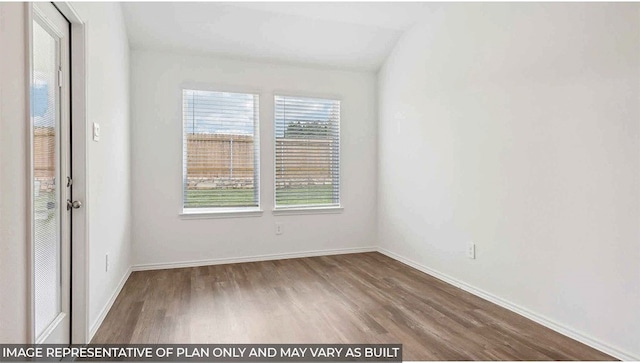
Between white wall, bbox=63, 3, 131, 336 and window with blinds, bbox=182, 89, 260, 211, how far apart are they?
2.10 feet

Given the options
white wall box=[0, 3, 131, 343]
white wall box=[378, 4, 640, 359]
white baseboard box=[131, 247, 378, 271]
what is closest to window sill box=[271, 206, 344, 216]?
white baseboard box=[131, 247, 378, 271]

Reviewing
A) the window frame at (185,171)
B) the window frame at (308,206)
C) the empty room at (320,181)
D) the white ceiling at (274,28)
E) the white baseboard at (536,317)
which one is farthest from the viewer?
the window frame at (308,206)

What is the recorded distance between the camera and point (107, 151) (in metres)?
2.66

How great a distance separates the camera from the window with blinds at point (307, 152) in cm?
433

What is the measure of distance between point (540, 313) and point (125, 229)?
359cm

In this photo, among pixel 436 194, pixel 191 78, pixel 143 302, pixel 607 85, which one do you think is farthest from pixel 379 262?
pixel 191 78

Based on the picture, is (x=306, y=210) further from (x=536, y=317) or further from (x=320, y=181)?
(x=536, y=317)

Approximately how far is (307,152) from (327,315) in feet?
7.52

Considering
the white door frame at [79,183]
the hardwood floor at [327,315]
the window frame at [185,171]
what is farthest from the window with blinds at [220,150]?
the white door frame at [79,183]
